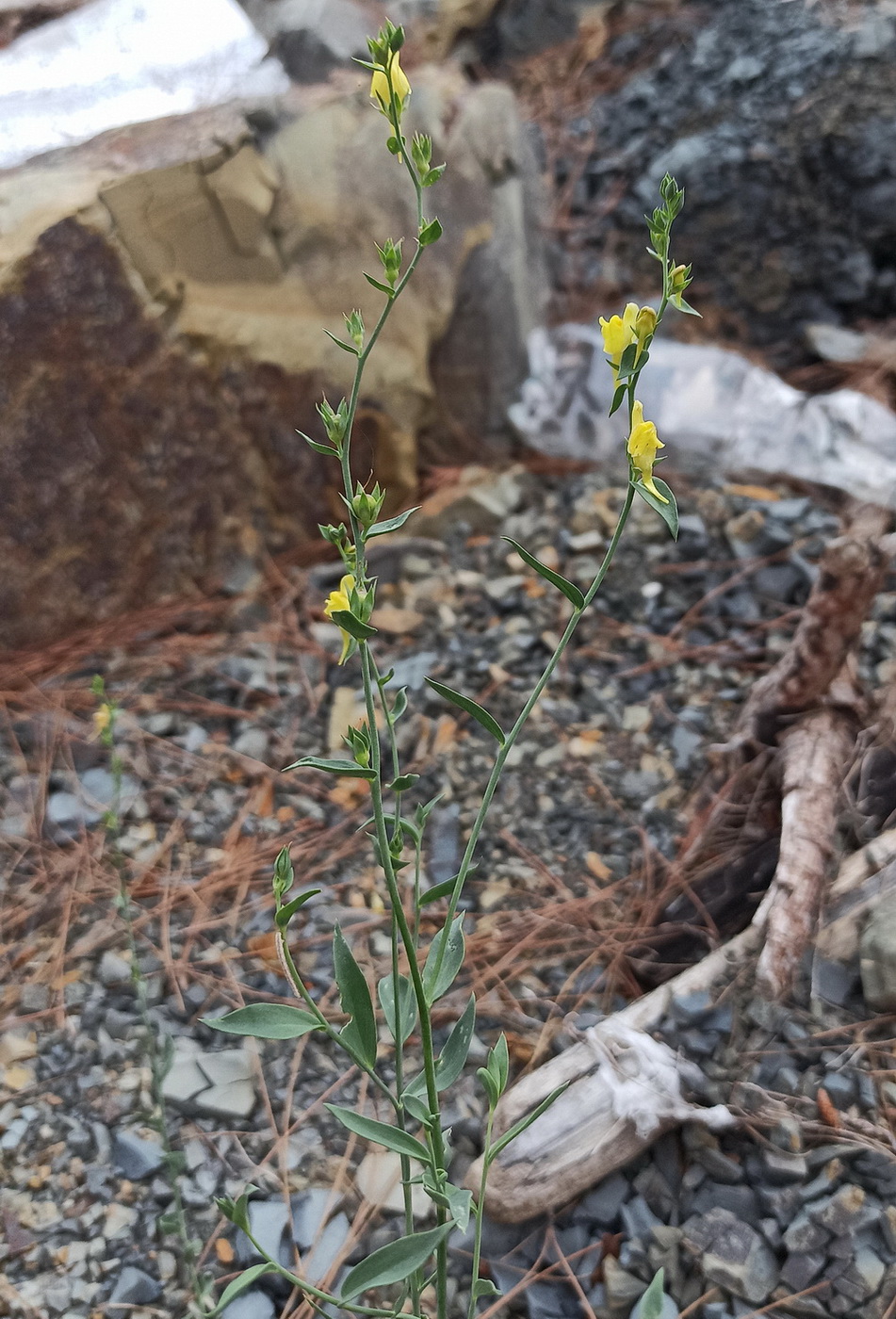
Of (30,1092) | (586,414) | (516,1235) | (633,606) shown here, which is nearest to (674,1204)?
(516,1235)

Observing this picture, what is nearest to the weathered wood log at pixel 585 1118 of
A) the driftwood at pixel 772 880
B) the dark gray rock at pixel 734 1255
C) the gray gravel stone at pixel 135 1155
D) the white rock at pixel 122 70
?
the driftwood at pixel 772 880

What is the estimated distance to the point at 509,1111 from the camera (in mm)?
1308

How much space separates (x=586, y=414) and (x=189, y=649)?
3.88 ft

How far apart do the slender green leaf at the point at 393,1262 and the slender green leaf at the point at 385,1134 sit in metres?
0.06

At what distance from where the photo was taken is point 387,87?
0.85 meters

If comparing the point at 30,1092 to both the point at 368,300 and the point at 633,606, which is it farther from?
the point at 368,300

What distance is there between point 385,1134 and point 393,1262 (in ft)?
0.35

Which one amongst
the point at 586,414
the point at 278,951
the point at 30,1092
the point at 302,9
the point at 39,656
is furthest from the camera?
the point at 586,414

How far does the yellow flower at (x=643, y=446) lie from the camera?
830mm

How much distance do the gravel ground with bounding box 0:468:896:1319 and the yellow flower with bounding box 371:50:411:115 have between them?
1.17 meters

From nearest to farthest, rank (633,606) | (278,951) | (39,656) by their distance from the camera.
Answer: (278,951), (39,656), (633,606)

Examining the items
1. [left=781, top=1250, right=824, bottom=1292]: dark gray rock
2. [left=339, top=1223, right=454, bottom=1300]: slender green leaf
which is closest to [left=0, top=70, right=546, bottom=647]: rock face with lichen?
[left=339, top=1223, right=454, bottom=1300]: slender green leaf

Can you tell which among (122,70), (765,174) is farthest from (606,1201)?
(765,174)

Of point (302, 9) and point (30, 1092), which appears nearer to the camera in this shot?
point (30, 1092)
